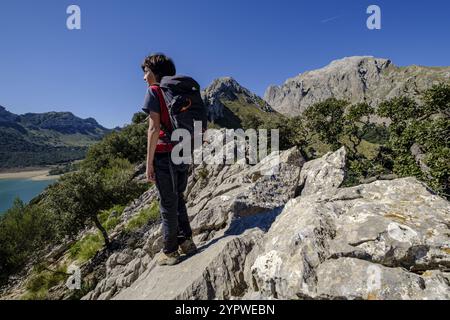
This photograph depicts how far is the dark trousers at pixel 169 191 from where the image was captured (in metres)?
5.20

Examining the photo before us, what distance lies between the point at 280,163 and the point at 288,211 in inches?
185

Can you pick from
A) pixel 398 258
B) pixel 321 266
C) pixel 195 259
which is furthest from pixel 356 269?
pixel 195 259

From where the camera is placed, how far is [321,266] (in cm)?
415

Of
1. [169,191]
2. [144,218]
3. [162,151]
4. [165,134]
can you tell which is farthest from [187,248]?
[144,218]

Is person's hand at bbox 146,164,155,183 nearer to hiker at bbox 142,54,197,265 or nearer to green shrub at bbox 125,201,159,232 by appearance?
hiker at bbox 142,54,197,265

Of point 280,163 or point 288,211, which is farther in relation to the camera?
point 280,163

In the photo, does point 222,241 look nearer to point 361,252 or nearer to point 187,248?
point 187,248

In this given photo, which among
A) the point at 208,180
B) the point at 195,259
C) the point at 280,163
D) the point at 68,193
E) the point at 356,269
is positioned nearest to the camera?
the point at 356,269

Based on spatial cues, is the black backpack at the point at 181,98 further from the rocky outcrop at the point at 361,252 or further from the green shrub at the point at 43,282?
the green shrub at the point at 43,282

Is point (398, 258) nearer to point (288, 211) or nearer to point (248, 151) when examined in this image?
point (288, 211)

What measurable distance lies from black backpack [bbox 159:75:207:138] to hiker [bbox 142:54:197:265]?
0.11m

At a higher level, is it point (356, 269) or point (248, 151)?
point (248, 151)

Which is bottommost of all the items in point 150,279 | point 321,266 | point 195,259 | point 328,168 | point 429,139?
point 150,279

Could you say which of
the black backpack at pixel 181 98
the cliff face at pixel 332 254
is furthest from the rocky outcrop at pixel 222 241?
the black backpack at pixel 181 98
